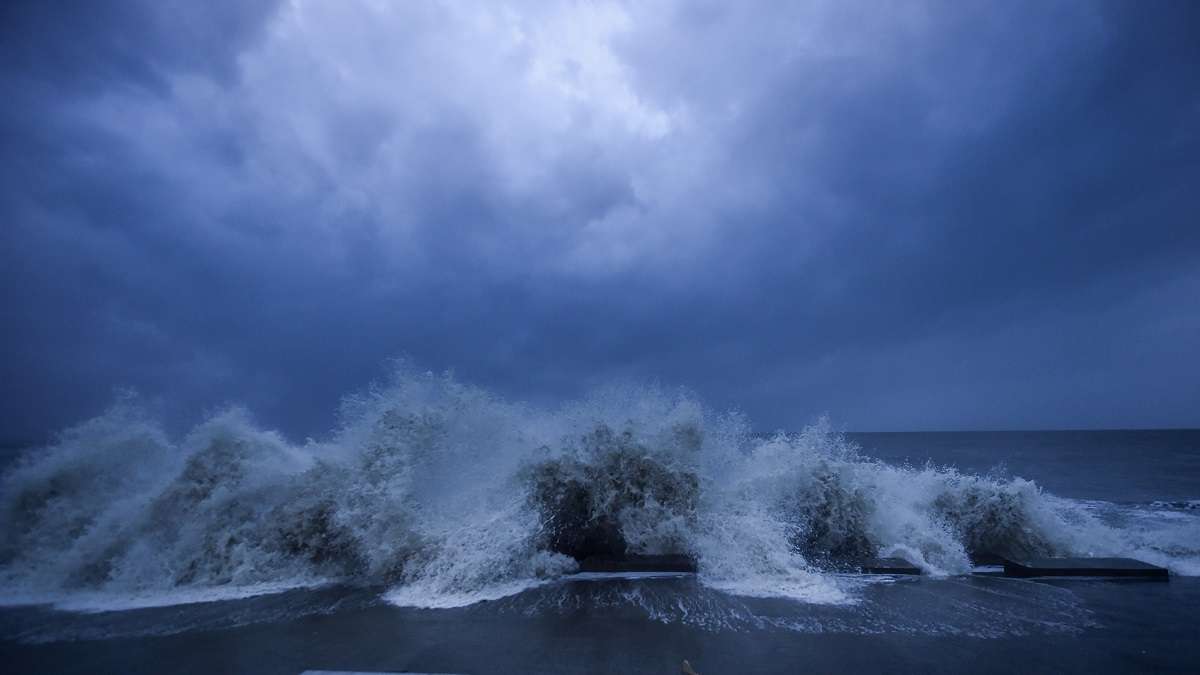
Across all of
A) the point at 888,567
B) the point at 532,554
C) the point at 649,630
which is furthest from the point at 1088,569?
the point at 532,554

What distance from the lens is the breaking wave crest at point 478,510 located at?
6527 mm

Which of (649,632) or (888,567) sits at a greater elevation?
(649,632)

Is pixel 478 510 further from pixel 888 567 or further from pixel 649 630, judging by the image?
pixel 888 567

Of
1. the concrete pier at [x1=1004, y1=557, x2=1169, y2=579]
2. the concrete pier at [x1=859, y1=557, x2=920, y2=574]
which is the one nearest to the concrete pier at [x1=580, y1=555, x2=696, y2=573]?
the concrete pier at [x1=859, y1=557, x2=920, y2=574]

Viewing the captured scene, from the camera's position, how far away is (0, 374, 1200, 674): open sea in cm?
404

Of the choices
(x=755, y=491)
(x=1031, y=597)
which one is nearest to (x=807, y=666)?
(x=1031, y=597)

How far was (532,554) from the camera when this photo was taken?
6473 millimetres

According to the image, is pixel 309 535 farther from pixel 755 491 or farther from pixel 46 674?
pixel 755 491

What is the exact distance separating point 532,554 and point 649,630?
Answer: 2.46m

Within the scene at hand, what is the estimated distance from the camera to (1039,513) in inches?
308

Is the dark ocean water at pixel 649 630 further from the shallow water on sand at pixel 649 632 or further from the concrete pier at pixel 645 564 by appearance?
the concrete pier at pixel 645 564

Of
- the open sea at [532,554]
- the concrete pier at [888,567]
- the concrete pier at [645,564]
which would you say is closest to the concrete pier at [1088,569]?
the open sea at [532,554]

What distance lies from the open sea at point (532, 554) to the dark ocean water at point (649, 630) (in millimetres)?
32

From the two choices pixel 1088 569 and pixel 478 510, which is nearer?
pixel 1088 569
